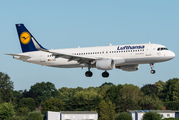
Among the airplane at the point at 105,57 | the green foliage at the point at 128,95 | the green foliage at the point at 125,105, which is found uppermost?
the airplane at the point at 105,57

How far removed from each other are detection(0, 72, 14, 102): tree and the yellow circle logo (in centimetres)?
8551

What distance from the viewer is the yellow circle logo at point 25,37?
65.2 metres

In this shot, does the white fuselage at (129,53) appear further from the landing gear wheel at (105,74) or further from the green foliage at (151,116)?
the green foliage at (151,116)

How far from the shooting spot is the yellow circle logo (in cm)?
6519

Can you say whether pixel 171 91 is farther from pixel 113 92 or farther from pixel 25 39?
pixel 25 39

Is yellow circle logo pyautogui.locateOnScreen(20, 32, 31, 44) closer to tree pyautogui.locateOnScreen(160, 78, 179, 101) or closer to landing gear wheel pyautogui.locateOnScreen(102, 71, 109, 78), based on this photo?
landing gear wheel pyautogui.locateOnScreen(102, 71, 109, 78)

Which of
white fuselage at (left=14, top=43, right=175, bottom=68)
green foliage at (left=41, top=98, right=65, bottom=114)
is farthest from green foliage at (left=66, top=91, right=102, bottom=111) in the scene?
white fuselage at (left=14, top=43, right=175, bottom=68)

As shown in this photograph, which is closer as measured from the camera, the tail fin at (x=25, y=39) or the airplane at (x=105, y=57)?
the airplane at (x=105, y=57)

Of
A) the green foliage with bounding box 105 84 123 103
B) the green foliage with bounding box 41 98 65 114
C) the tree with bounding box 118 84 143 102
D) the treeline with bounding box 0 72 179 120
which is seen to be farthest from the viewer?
the tree with bounding box 118 84 143 102

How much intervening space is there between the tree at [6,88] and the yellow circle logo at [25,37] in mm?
85515

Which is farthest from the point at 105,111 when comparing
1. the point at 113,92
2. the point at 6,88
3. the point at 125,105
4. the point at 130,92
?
the point at 6,88

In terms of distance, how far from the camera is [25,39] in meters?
65.4

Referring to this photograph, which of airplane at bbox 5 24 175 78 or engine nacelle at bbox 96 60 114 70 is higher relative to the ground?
airplane at bbox 5 24 175 78

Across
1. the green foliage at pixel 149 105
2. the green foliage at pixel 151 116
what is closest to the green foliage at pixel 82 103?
the green foliage at pixel 149 105
